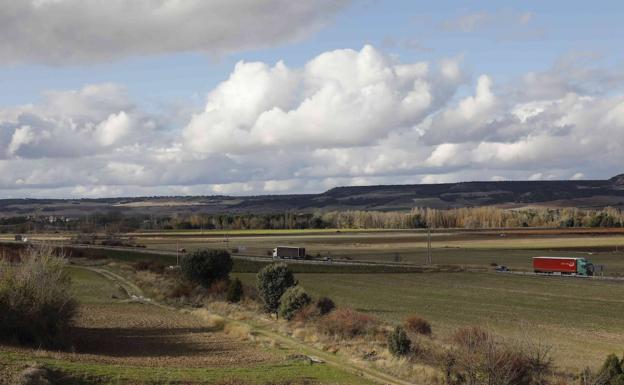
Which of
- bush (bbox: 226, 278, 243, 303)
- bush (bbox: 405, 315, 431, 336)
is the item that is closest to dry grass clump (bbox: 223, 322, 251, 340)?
bush (bbox: 405, 315, 431, 336)

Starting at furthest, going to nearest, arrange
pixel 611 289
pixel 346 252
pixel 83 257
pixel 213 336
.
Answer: pixel 346 252 → pixel 83 257 → pixel 611 289 → pixel 213 336

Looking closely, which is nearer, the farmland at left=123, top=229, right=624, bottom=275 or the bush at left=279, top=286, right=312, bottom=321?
the bush at left=279, top=286, right=312, bottom=321

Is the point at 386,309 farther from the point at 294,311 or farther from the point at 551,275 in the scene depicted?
the point at 551,275

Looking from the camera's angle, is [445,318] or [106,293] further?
[106,293]

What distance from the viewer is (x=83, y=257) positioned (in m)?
104

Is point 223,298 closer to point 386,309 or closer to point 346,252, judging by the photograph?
point 386,309

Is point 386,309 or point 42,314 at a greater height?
point 42,314

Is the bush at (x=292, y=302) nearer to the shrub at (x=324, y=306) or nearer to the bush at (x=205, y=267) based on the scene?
the shrub at (x=324, y=306)

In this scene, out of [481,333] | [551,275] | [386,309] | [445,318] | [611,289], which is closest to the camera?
[481,333]

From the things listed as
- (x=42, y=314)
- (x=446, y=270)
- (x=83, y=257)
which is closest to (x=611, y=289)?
(x=446, y=270)

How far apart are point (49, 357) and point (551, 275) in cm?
7643

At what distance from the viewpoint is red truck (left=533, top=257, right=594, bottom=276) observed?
90188mm

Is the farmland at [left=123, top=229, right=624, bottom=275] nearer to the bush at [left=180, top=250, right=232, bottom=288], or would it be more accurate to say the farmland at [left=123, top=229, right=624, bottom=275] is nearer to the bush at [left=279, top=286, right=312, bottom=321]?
the bush at [left=180, top=250, right=232, bottom=288]

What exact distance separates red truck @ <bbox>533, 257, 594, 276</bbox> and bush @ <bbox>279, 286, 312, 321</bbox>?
54.6 meters
